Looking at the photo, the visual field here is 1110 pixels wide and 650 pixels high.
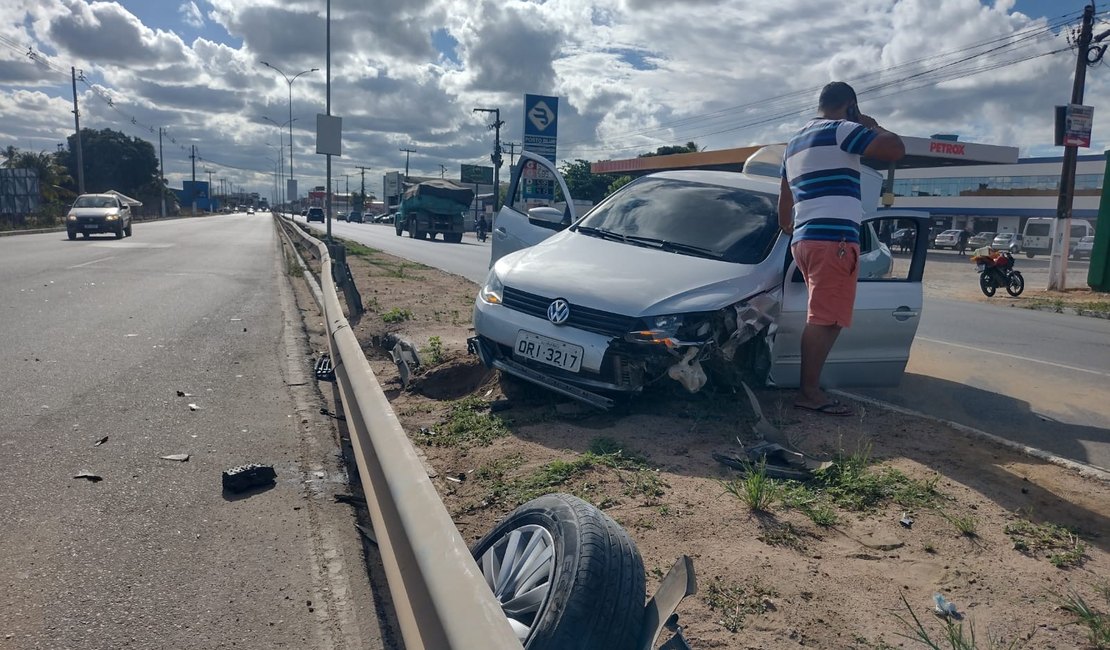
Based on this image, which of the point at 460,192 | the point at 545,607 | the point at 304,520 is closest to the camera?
the point at 545,607

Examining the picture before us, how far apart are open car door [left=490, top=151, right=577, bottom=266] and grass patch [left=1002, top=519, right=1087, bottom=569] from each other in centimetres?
438

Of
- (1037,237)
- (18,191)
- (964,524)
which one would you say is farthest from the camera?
(1037,237)

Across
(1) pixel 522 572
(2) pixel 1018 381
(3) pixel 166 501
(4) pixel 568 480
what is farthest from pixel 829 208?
(3) pixel 166 501

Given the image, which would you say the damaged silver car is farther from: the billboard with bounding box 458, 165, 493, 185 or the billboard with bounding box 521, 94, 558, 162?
the billboard with bounding box 458, 165, 493, 185

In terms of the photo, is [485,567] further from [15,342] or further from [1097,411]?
[15,342]

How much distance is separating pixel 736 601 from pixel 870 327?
3440 millimetres

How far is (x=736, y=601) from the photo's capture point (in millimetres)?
2795

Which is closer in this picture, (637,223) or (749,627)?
(749,627)

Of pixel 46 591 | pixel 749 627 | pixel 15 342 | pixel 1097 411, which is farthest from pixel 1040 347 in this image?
pixel 15 342

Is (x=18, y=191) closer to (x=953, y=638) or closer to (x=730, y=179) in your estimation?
(x=730, y=179)

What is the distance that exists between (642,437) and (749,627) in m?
2.06

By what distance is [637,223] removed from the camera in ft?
20.4

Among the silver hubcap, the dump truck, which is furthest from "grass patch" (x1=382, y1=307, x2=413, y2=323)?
the dump truck

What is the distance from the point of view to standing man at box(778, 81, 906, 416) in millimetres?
4848
